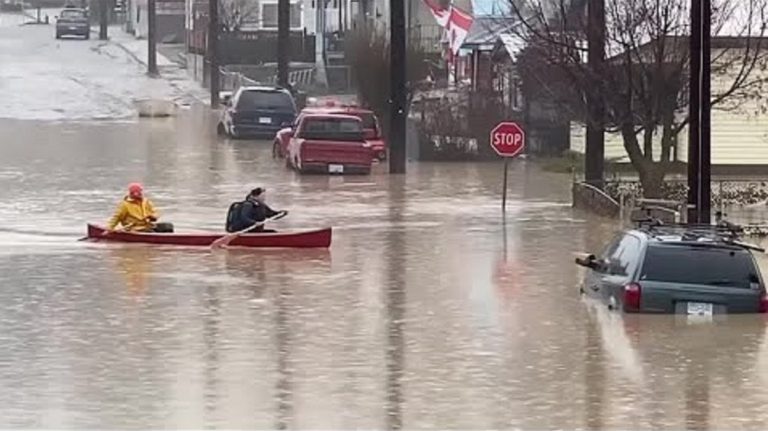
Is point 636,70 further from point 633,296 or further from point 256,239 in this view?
point 633,296

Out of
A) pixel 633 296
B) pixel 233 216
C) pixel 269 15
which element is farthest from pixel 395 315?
pixel 269 15

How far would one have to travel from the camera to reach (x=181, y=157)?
47.9 metres

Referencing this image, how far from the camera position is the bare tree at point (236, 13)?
291 feet

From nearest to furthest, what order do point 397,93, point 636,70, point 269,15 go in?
point 636,70 → point 397,93 → point 269,15

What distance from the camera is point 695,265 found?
21047 mm

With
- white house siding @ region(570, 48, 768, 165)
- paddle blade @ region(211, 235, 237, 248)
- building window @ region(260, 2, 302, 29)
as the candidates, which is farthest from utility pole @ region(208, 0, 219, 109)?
paddle blade @ region(211, 235, 237, 248)

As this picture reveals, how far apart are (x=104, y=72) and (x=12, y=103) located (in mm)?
11609

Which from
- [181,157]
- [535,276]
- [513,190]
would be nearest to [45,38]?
[181,157]

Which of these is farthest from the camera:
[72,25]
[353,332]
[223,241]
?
[72,25]

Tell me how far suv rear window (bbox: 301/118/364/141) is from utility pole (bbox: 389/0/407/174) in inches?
35.0

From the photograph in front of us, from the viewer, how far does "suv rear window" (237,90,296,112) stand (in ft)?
179

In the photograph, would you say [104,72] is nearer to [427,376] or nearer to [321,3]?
[321,3]

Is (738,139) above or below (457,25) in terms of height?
below

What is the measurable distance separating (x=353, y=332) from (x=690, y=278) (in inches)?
153
